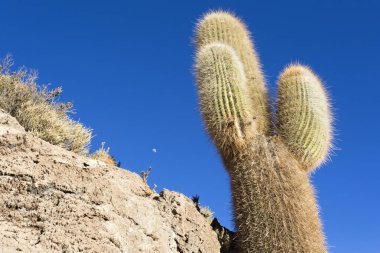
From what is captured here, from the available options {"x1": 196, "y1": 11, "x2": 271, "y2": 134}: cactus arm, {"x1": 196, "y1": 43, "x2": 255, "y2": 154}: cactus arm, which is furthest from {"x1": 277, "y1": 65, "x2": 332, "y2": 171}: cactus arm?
{"x1": 196, "y1": 43, "x2": 255, "y2": 154}: cactus arm

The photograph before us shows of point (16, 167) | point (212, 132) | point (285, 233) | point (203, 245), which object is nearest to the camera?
point (16, 167)

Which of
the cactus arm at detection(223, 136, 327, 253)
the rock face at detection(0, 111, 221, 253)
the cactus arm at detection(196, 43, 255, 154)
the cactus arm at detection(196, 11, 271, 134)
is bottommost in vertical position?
the rock face at detection(0, 111, 221, 253)

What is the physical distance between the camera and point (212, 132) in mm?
5867

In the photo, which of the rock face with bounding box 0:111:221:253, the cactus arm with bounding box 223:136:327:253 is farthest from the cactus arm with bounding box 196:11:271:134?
the rock face with bounding box 0:111:221:253

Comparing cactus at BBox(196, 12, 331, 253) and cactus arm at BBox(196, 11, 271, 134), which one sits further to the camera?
cactus arm at BBox(196, 11, 271, 134)

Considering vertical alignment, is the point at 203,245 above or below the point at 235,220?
below

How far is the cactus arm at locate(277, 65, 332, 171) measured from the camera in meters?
5.92

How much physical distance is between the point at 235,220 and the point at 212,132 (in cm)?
113

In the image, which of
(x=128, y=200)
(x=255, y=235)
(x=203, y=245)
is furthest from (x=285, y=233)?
(x=128, y=200)

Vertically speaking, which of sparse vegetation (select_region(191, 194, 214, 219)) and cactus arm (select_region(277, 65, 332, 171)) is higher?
cactus arm (select_region(277, 65, 332, 171))

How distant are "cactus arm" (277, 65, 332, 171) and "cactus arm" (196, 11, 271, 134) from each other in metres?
0.36

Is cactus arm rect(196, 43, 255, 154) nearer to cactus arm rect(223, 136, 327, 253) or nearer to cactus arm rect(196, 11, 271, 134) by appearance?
cactus arm rect(223, 136, 327, 253)

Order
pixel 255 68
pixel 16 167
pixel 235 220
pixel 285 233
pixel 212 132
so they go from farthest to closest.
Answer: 1. pixel 255 68
2. pixel 212 132
3. pixel 235 220
4. pixel 285 233
5. pixel 16 167

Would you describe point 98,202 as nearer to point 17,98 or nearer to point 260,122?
point 17,98
